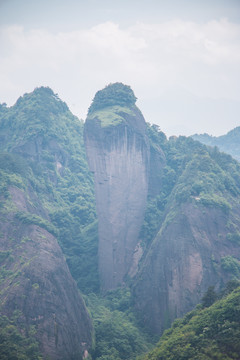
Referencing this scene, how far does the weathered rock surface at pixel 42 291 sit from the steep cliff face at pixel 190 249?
30.7 feet

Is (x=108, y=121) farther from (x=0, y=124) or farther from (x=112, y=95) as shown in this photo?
(x=0, y=124)

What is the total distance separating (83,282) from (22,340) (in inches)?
838

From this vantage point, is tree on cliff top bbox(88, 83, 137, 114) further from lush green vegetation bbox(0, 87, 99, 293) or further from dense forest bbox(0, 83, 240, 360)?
lush green vegetation bbox(0, 87, 99, 293)

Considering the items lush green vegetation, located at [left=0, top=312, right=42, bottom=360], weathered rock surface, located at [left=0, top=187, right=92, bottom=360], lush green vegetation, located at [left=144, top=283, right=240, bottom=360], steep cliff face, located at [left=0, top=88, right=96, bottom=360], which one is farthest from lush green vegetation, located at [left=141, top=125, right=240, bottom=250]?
lush green vegetation, located at [left=0, top=312, right=42, bottom=360]

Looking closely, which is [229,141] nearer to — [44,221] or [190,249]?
[190,249]

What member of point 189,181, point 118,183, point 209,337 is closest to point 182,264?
point 189,181

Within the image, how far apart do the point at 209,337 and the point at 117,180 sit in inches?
1371

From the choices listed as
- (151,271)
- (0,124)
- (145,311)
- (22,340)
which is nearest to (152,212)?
(151,271)

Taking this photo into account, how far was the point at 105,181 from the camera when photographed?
62.5 meters

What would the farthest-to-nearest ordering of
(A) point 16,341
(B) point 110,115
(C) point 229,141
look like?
(C) point 229,141 → (B) point 110,115 → (A) point 16,341

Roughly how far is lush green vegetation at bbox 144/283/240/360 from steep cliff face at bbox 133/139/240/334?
1122 cm

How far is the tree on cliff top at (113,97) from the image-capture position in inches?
2783

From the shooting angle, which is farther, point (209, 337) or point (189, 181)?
point (189, 181)

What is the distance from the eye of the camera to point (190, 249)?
50688 mm
